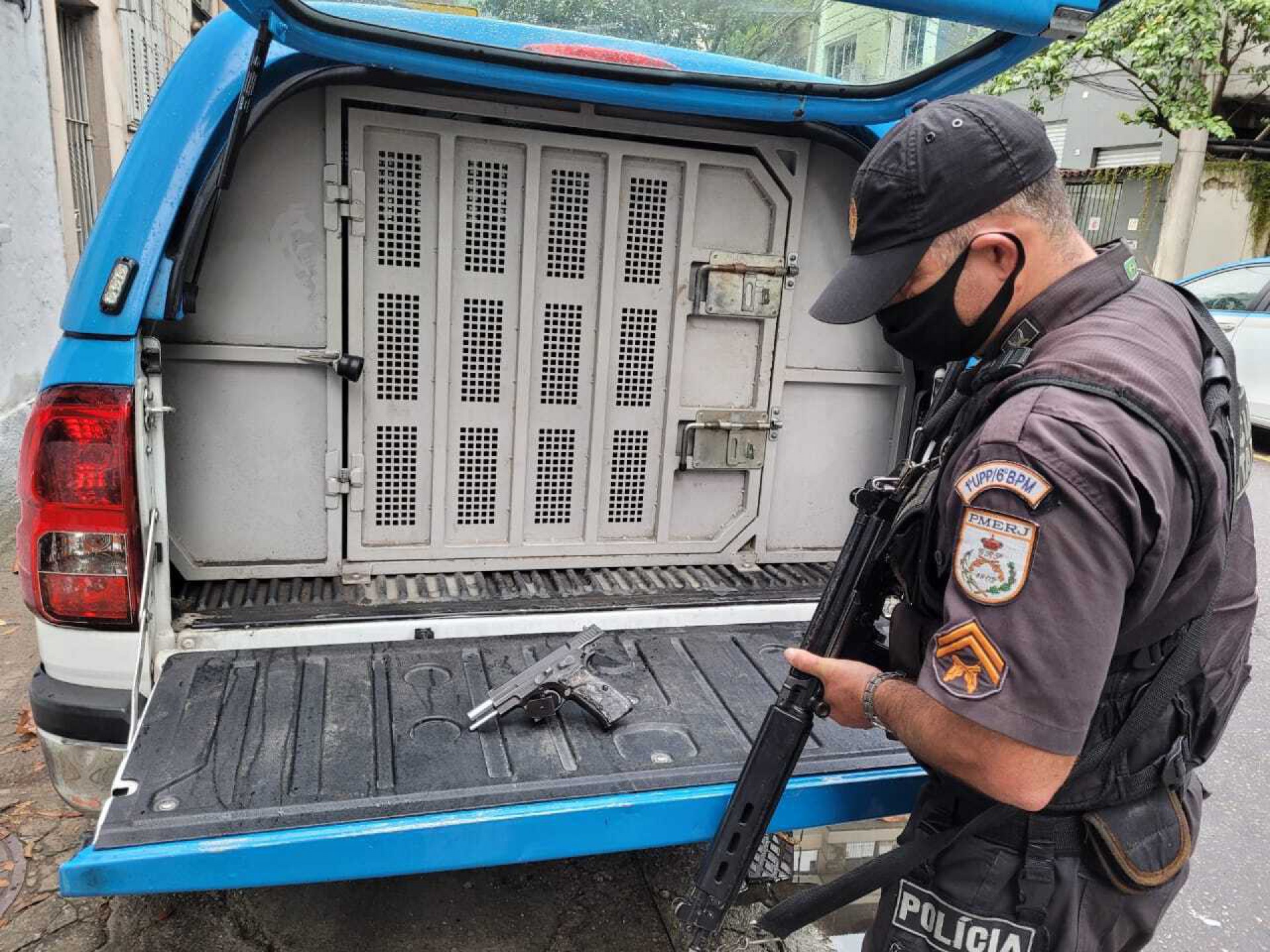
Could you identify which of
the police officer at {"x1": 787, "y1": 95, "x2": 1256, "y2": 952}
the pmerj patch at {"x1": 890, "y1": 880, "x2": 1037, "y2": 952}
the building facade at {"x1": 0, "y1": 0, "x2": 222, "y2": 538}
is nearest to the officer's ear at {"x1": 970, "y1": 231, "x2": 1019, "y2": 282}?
the police officer at {"x1": 787, "y1": 95, "x2": 1256, "y2": 952}

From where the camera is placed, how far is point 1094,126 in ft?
67.1

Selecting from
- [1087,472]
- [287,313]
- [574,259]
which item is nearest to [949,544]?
[1087,472]

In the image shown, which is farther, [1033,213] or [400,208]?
[400,208]

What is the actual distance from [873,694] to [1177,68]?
15.6 meters

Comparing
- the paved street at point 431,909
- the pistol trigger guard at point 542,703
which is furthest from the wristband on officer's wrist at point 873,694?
the paved street at point 431,909

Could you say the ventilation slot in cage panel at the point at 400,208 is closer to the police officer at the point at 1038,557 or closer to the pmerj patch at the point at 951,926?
the police officer at the point at 1038,557

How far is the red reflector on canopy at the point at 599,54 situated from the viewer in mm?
2377

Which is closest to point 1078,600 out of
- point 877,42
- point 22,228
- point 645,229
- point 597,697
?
point 597,697

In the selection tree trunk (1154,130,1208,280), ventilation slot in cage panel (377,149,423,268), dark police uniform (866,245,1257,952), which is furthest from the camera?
tree trunk (1154,130,1208,280)

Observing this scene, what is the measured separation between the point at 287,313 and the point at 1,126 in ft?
16.0

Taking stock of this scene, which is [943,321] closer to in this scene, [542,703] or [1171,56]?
[542,703]

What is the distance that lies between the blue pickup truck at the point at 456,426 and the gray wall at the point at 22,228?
4078mm

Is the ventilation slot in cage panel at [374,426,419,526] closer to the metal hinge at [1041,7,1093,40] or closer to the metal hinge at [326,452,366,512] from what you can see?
the metal hinge at [326,452,366,512]

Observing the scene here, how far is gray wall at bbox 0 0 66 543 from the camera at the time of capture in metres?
6.10
